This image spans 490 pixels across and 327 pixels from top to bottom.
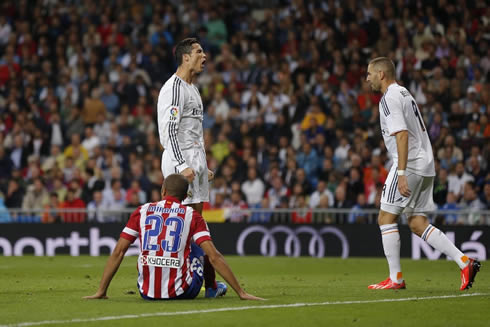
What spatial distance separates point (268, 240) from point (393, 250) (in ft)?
29.3

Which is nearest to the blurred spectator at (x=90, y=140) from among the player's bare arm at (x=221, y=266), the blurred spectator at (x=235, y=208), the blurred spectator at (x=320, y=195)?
the blurred spectator at (x=235, y=208)

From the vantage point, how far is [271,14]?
2427 centimetres

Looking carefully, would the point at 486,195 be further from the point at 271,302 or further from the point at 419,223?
the point at 271,302

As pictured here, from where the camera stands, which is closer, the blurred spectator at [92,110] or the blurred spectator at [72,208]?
the blurred spectator at [72,208]

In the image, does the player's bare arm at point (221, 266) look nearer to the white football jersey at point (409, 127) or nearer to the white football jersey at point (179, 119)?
the white football jersey at point (179, 119)

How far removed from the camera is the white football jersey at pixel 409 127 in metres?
9.60

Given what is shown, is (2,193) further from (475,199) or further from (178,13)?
(475,199)

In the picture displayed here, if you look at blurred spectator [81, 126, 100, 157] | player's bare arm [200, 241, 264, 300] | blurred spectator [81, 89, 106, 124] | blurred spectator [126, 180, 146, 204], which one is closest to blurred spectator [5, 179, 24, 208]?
blurred spectator [81, 126, 100, 157]

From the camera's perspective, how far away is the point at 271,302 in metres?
8.21

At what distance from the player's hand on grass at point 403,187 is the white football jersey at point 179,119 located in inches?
79.2

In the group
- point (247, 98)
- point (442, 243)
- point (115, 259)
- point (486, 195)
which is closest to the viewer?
point (115, 259)

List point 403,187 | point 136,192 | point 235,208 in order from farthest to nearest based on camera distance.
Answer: point 136,192 → point 235,208 → point 403,187

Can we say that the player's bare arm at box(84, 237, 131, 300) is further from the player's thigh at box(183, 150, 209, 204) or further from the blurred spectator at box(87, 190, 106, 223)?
the blurred spectator at box(87, 190, 106, 223)

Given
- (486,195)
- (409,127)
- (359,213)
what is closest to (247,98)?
(359,213)
